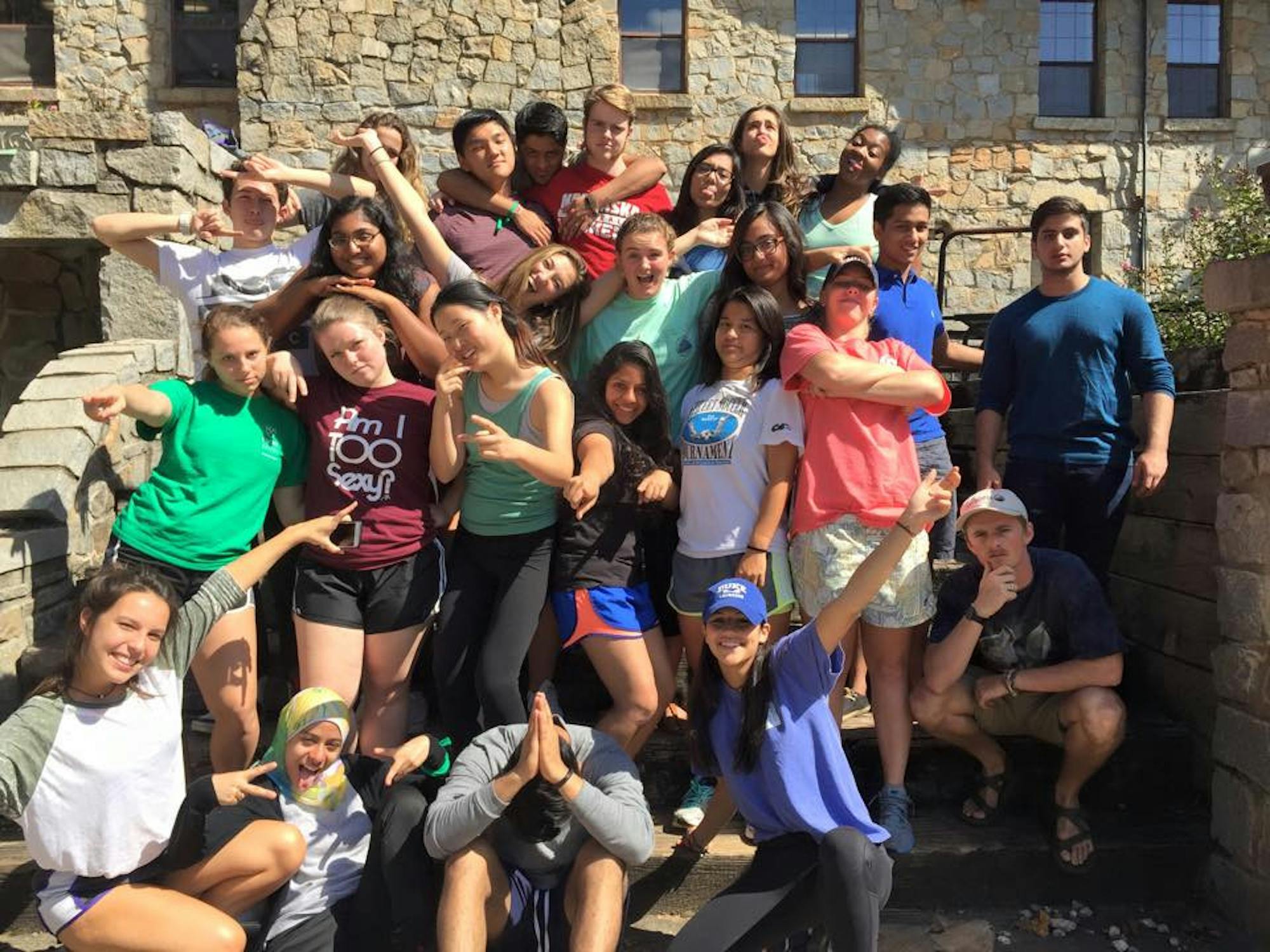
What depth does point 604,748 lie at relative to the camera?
10.1 feet

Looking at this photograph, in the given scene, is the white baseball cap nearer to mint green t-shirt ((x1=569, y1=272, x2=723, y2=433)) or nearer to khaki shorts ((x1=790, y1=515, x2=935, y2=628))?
khaki shorts ((x1=790, y1=515, x2=935, y2=628))

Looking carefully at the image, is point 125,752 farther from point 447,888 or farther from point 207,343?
point 207,343

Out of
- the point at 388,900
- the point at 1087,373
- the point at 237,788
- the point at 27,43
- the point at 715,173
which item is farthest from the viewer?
the point at 27,43

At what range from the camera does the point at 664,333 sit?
3.72 m

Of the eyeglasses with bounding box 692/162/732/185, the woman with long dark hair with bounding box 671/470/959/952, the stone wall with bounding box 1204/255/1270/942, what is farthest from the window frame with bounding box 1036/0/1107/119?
the woman with long dark hair with bounding box 671/470/959/952

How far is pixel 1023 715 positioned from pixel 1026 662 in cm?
20

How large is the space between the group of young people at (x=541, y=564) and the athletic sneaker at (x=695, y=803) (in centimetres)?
2

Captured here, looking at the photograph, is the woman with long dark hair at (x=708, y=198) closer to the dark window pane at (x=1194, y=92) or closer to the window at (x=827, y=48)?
the window at (x=827, y=48)

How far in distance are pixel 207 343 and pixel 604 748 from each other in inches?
69.7

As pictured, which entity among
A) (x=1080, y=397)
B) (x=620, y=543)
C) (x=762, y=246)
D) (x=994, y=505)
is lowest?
(x=620, y=543)

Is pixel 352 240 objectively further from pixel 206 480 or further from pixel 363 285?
pixel 206 480

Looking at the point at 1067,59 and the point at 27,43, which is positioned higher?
the point at 1067,59

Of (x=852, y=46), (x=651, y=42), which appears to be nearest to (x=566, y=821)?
(x=651, y=42)

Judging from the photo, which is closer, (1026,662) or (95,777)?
(95,777)
